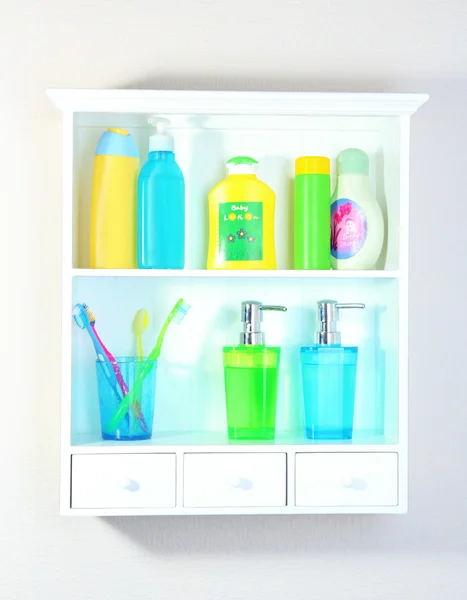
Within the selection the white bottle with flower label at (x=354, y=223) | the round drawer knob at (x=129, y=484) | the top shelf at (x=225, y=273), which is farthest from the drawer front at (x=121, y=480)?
the white bottle with flower label at (x=354, y=223)

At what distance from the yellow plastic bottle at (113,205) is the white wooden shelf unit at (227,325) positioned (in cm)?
3

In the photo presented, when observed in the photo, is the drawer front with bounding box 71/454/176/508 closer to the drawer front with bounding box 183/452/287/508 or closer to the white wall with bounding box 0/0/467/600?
the drawer front with bounding box 183/452/287/508

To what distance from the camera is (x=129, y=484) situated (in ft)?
3.44

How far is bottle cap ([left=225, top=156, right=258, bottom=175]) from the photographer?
111 centimetres

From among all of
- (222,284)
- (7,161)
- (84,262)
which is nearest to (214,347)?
(222,284)

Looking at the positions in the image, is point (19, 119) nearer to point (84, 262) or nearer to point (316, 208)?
point (84, 262)

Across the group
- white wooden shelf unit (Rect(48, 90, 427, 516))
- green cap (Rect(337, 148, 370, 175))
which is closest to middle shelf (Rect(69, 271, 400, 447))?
white wooden shelf unit (Rect(48, 90, 427, 516))

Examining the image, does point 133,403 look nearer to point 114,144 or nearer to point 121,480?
point 121,480

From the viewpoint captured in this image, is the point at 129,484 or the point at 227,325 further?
the point at 227,325

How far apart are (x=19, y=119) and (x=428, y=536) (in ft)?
2.63

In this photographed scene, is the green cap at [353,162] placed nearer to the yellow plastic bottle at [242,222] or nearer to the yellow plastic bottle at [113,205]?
the yellow plastic bottle at [242,222]

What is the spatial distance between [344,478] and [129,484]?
26cm

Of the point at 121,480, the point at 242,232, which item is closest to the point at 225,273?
the point at 242,232

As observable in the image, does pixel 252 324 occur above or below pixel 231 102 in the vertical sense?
below
